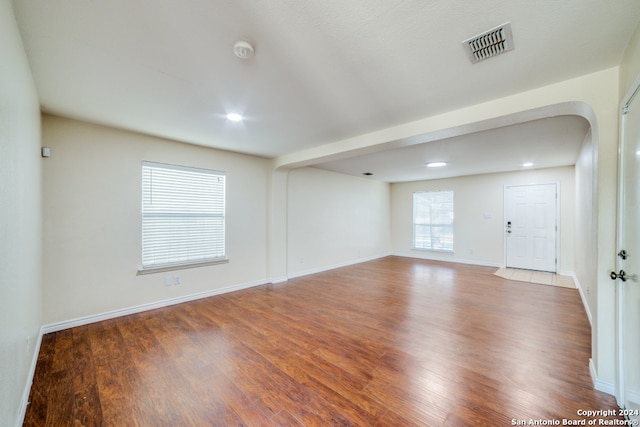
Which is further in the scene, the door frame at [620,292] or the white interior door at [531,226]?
the white interior door at [531,226]

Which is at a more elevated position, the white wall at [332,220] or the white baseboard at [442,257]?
the white wall at [332,220]

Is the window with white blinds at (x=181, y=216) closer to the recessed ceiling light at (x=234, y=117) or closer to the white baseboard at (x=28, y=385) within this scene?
the white baseboard at (x=28, y=385)

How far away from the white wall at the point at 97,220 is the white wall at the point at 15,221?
2.76ft

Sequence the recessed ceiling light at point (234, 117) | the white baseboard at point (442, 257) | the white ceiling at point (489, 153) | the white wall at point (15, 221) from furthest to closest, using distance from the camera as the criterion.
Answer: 1. the white baseboard at point (442, 257)
2. the white ceiling at point (489, 153)
3. the recessed ceiling light at point (234, 117)
4. the white wall at point (15, 221)

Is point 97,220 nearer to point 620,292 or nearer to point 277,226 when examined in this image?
point 277,226

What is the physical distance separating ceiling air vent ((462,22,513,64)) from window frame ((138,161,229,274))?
12.5 feet

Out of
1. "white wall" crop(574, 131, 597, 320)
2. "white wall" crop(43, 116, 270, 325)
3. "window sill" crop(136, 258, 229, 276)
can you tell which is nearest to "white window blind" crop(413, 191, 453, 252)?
"white wall" crop(574, 131, 597, 320)

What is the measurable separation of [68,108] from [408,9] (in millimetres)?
3393

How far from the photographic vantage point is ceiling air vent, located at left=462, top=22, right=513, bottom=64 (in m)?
1.51

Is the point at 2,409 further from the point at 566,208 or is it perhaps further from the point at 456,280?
the point at 566,208

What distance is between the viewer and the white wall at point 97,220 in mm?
2881

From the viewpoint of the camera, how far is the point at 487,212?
6.50 m

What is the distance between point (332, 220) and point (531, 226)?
4.64m

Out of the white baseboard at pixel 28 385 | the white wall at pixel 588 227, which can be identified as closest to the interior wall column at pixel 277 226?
the white baseboard at pixel 28 385
